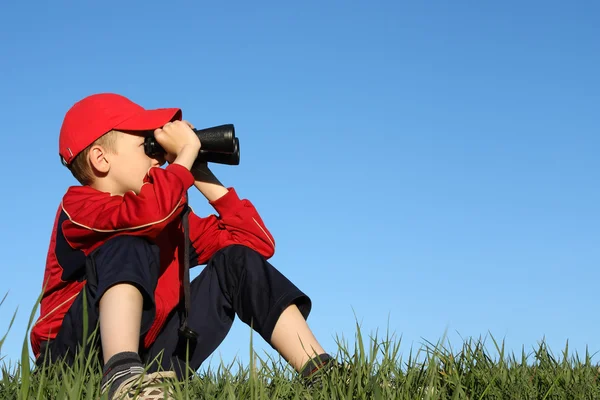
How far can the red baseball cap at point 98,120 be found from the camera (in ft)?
9.89

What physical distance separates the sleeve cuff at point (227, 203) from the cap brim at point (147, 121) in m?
0.44

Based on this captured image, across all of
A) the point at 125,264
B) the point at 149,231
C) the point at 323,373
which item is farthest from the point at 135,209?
the point at 323,373

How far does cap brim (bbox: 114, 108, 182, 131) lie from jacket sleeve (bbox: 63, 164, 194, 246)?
32 cm

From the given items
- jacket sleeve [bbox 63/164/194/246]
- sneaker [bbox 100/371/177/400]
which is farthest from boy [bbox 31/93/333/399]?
sneaker [bbox 100/371/177/400]

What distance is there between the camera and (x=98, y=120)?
3031 millimetres

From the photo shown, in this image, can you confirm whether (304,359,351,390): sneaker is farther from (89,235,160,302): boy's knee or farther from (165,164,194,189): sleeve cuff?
(165,164,194,189): sleeve cuff

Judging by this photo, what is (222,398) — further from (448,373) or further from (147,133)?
(147,133)

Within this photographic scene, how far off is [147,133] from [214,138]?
0.29 meters

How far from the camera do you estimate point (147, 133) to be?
3102 millimetres

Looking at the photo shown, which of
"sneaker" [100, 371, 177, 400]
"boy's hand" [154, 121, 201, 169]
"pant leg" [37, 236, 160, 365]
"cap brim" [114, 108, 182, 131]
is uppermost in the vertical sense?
"cap brim" [114, 108, 182, 131]

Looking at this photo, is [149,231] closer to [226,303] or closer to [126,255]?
[126,255]

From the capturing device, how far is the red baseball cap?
9.89 ft

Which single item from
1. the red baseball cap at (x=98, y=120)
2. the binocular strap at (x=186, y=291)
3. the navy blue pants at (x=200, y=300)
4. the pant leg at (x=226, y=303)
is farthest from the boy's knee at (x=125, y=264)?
the red baseball cap at (x=98, y=120)

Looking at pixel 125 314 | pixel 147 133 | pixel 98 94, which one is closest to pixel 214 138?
pixel 147 133
